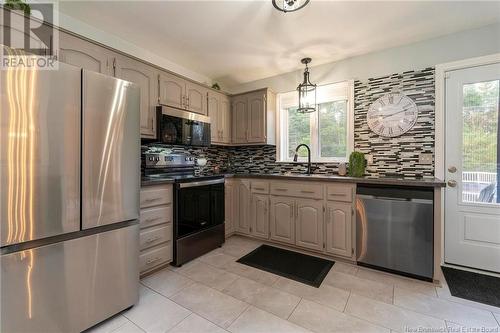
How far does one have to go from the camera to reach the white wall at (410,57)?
7.61 ft

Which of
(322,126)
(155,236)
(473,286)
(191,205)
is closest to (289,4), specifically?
(322,126)

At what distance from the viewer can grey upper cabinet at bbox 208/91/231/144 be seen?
10.8 feet

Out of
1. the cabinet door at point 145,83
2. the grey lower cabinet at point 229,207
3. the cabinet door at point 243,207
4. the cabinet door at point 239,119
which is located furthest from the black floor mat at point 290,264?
the cabinet door at point 145,83

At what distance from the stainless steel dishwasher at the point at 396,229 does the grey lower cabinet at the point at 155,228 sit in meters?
1.98

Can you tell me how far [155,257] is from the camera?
2.24 metres

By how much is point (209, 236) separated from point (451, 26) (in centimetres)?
345

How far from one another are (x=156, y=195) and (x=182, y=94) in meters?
1.33

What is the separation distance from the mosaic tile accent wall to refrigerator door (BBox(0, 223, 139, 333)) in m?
2.74

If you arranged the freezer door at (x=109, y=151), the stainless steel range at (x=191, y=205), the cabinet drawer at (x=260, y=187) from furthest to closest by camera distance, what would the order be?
the cabinet drawer at (x=260, y=187), the stainless steel range at (x=191, y=205), the freezer door at (x=109, y=151)

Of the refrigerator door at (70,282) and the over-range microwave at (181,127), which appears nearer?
the refrigerator door at (70,282)

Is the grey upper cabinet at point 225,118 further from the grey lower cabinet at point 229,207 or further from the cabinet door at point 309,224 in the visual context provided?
the cabinet door at point 309,224

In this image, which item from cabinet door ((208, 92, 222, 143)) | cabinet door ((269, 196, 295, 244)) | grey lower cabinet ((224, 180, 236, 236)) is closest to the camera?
cabinet door ((269, 196, 295, 244))

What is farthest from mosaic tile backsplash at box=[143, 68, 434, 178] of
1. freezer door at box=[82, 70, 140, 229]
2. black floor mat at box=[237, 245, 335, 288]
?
freezer door at box=[82, 70, 140, 229]

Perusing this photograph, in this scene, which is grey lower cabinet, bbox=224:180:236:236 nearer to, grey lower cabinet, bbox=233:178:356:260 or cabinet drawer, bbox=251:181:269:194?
grey lower cabinet, bbox=233:178:356:260
